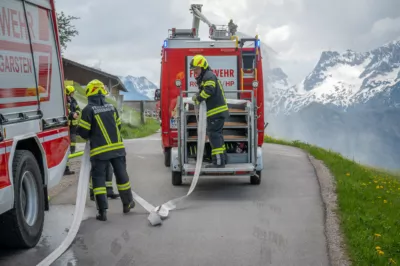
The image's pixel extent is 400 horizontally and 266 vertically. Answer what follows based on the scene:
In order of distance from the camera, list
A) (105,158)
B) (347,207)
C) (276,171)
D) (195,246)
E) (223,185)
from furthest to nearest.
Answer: (276,171)
(223,185)
(347,207)
(105,158)
(195,246)

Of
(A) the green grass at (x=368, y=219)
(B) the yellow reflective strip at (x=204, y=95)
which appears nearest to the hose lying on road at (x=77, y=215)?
(B) the yellow reflective strip at (x=204, y=95)

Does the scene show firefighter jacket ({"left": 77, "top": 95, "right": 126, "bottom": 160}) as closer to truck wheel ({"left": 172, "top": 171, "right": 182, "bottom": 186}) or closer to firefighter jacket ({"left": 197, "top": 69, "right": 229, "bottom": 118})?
firefighter jacket ({"left": 197, "top": 69, "right": 229, "bottom": 118})

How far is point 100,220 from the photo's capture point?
8.27 m

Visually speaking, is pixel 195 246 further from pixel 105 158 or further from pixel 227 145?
pixel 227 145

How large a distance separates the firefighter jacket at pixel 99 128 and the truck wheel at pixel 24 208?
1231mm

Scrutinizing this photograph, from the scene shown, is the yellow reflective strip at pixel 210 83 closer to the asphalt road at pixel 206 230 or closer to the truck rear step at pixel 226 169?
the truck rear step at pixel 226 169

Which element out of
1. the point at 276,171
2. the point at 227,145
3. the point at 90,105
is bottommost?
the point at 276,171

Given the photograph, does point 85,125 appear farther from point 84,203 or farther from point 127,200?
point 127,200

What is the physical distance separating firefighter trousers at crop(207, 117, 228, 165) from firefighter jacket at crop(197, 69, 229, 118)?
0.10m

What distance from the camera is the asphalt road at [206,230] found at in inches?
251

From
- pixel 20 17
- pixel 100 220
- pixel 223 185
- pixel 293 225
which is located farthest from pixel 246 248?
pixel 223 185

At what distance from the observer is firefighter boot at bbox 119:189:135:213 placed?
8641 millimetres

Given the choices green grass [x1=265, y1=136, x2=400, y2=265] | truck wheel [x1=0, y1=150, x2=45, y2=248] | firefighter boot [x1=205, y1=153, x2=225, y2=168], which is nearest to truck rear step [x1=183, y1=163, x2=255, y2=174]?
firefighter boot [x1=205, y1=153, x2=225, y2=168]

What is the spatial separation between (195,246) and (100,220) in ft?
6.17
